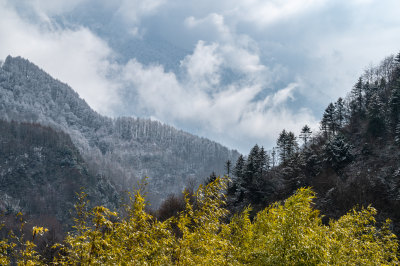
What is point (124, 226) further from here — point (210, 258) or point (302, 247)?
point (302, 247)

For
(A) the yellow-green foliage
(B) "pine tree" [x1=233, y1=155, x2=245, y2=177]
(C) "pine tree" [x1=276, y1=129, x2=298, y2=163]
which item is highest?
(C) "pine tree" [x1=276, y1=129, x2=298, y2=163]

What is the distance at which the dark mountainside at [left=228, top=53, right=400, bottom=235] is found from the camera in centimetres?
4719

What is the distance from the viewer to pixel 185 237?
938 centimetres

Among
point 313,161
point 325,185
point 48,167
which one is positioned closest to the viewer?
point 325,185

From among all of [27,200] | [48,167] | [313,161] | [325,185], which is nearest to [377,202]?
[325,185]

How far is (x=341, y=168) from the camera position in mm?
60500

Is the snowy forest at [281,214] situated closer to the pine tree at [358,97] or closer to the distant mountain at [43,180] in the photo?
the pine tree at [358,97]

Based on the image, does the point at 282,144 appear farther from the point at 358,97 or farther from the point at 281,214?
the point at 281,214

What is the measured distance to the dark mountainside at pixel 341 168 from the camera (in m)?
47.2

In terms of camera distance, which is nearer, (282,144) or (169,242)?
(169,242)

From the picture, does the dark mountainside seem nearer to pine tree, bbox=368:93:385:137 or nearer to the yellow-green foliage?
pine tree, bbox=368:93:385:137

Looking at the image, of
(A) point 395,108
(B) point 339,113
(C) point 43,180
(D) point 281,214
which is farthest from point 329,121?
(C) point 43,180

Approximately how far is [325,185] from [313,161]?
34.6ft

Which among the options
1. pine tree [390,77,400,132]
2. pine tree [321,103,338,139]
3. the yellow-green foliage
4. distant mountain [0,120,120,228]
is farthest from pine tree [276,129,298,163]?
distant mountain [0,120,120,228]
